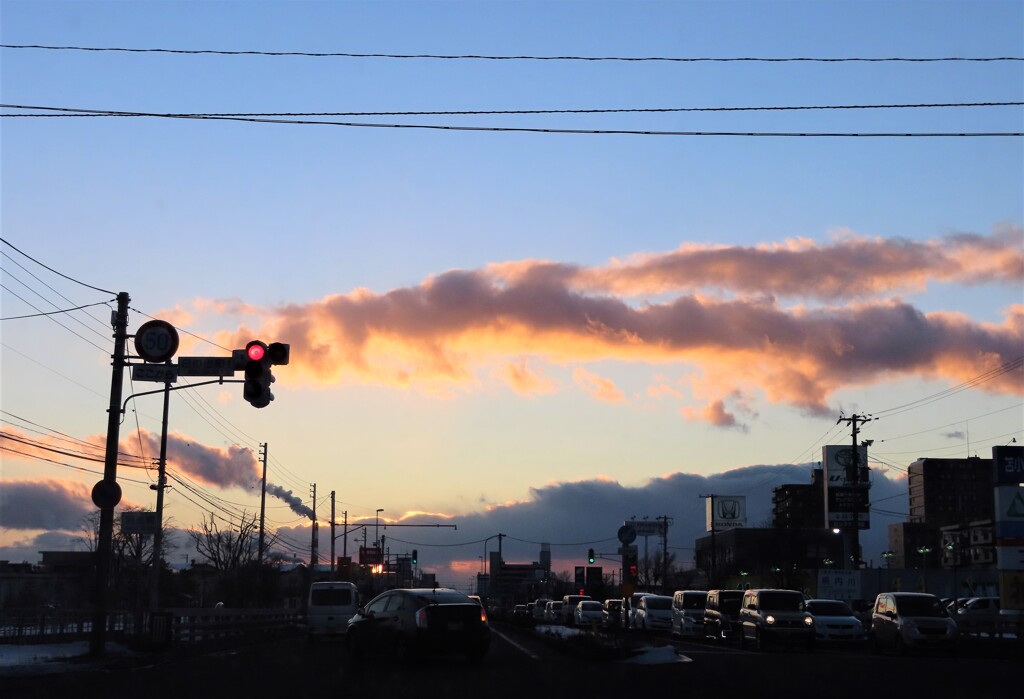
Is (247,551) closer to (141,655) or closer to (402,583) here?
(402,583)

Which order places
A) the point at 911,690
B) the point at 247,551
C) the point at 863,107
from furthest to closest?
the point at 247,551
the point at 863,107
the point at 911,690

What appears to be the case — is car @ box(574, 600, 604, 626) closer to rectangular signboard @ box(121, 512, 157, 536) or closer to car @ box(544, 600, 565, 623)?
car @ box(544, 600, 565, 623)

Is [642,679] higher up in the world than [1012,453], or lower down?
lower down

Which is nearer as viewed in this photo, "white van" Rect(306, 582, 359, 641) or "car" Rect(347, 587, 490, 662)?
"car" Rect(347, 587, 490, 662)

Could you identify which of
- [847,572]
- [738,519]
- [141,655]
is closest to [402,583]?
[738,519]

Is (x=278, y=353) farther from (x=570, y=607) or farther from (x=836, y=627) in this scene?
(x=570, y=607)

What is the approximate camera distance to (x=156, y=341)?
25.7 m

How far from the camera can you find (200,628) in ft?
127

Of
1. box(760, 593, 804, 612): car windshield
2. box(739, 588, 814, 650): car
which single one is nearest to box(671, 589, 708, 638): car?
box(739, 588, 814, 650): car

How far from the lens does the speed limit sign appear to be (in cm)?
2550

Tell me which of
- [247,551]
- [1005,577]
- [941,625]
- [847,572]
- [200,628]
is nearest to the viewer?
[941,625]

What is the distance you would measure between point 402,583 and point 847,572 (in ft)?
391

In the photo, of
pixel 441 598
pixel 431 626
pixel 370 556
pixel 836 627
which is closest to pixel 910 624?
pixel 836 627

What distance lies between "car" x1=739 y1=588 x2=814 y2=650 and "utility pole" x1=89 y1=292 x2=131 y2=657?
2056 centimetres
